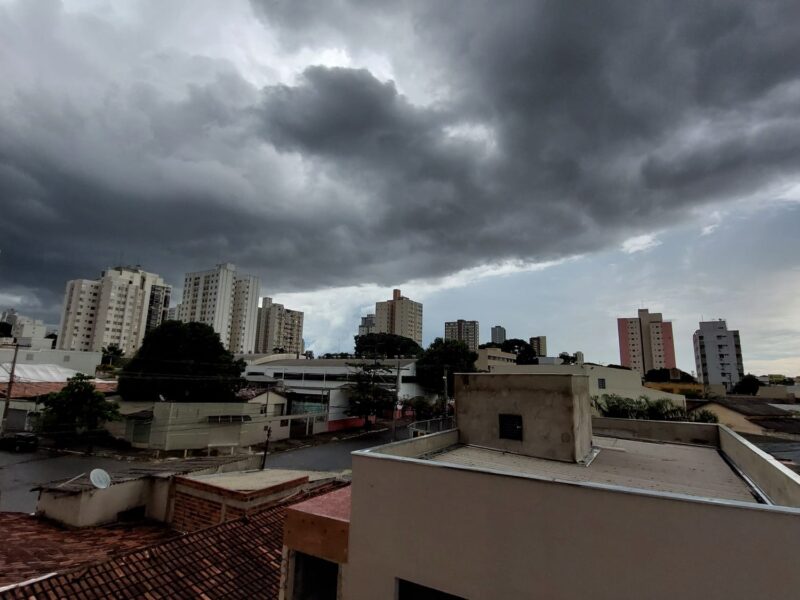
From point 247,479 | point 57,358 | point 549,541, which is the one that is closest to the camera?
point 549,541

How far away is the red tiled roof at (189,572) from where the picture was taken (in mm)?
6652

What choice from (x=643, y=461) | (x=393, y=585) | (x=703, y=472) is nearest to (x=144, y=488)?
(x=393, y=585)

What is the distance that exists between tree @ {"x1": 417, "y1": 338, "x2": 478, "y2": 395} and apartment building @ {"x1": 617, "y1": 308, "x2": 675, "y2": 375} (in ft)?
190

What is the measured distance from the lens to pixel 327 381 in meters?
47.0

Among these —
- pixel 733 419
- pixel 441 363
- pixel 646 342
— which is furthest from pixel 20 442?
pixel 646 342

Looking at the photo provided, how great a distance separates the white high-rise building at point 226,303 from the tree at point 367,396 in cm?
6887

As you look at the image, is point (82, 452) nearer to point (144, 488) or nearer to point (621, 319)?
point (144, 488)

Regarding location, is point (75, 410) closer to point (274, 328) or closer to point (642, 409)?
point (642, 409)

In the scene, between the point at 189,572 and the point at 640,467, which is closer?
the point at 640,467

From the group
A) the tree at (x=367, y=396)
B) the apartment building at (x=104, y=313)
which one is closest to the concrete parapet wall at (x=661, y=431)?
the tree at (x=367, y=396)

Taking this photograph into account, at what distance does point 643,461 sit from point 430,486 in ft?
17.2

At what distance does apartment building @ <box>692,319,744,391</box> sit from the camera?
7838 centimetres

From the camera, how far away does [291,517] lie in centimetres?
648

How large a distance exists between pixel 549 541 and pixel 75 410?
30.1m
